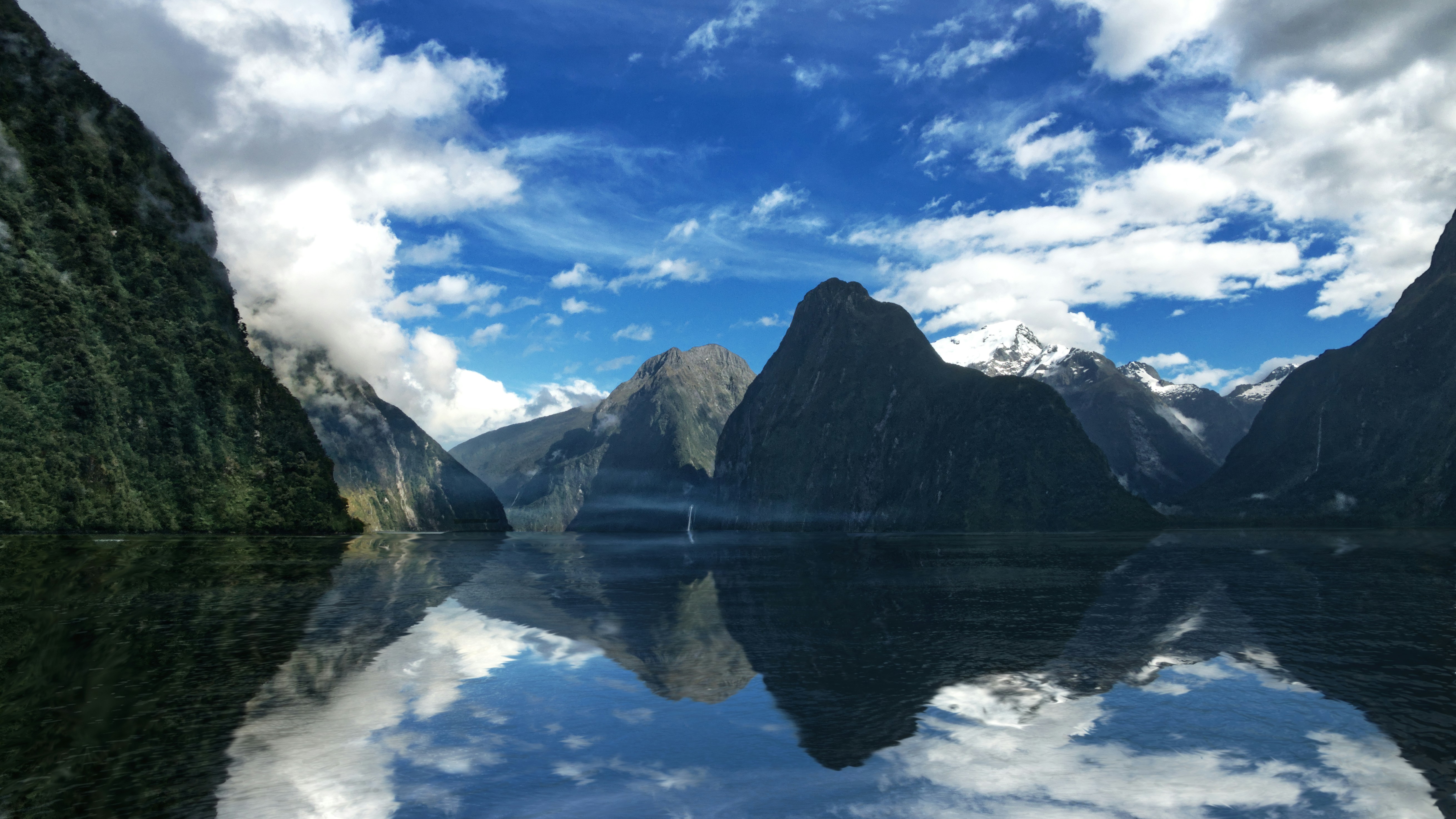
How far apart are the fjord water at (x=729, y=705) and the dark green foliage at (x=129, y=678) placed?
0.20m

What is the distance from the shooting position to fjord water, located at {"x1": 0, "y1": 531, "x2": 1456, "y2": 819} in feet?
84.5

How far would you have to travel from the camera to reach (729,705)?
37.5 metres

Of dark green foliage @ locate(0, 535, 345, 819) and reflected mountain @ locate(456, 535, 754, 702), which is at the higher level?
dark green foliage @ locate(0, 535, 345, 819)

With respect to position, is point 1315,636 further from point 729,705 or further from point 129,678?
point 129,678

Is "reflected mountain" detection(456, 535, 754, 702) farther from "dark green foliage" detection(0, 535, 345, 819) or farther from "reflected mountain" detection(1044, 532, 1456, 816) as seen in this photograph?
"reflected mountain" detection(1044, 532, 1456, 816)

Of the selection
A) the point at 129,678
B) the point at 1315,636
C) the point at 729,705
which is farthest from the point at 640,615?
the point at 1315,636

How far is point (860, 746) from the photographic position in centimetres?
3075

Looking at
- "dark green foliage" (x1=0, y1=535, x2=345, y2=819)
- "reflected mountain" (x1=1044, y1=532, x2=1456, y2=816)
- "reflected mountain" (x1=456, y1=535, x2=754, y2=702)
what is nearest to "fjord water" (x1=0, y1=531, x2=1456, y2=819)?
"dark green foliage" (x1=0, y1=535, x2=345, y2=819)

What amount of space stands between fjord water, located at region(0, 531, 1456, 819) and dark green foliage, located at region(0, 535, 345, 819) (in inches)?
8.0

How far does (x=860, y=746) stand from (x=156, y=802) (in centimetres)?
2330

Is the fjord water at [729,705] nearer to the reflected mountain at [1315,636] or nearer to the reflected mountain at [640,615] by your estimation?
the reflected mountain at [1315,636]

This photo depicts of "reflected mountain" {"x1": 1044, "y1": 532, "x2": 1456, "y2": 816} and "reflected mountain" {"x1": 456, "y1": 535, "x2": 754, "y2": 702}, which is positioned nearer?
"reflected mountain" {"x1": 1044, "y1": 532, "x2": 1456, "y2": 816}

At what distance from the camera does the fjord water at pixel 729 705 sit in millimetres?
25750

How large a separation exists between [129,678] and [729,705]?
31.1 m
